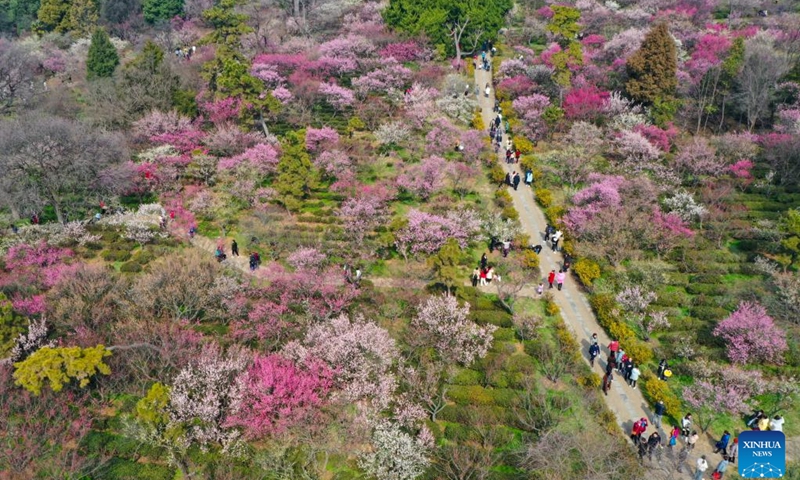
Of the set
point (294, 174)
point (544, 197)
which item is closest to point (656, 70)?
point (544, 197)

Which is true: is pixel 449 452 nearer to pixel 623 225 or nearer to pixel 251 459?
pixel 251 459

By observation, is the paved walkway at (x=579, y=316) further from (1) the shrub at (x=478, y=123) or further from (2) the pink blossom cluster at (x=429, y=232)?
(2) the pink blossom cluster at (x=429, y=232)

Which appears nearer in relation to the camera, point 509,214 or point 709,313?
point 709,313

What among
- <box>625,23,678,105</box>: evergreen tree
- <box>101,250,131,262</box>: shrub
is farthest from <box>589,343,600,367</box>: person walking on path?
<box>101,250,131,262</box>: shrub

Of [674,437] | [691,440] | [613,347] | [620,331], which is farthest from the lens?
[620,331]

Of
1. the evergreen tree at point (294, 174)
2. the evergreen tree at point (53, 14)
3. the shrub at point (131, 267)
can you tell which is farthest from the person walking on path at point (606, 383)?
the evergreen tree at point (53, 14)

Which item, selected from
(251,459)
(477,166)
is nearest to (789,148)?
(477,166)

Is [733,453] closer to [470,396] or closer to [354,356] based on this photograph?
[470,396]
